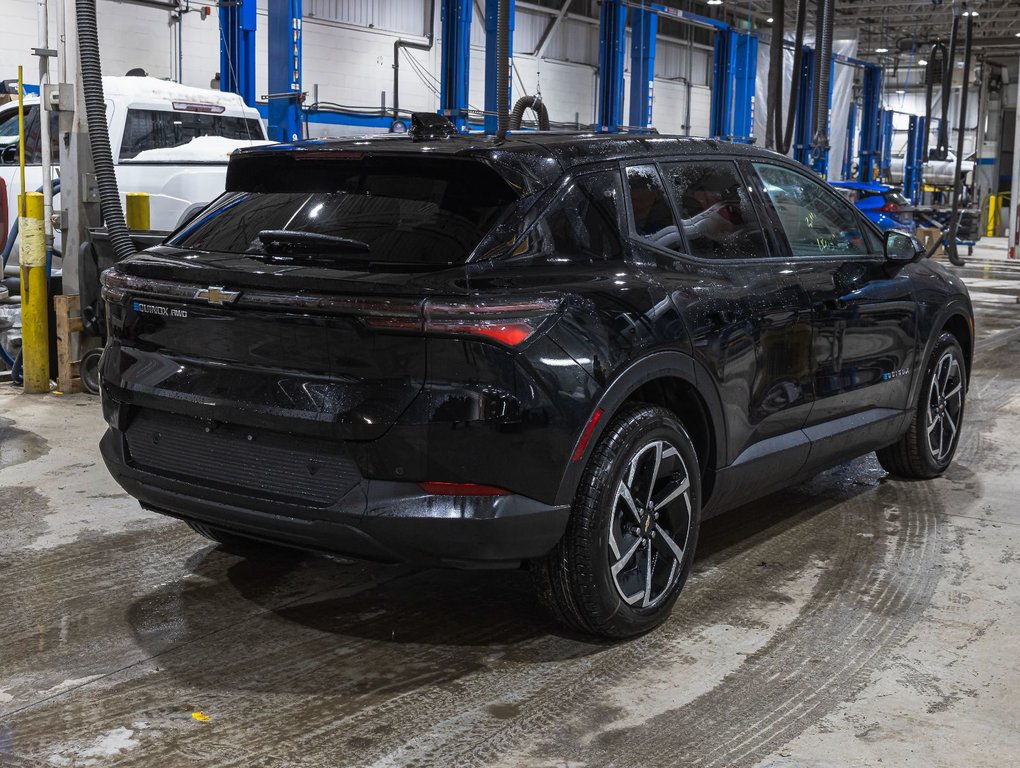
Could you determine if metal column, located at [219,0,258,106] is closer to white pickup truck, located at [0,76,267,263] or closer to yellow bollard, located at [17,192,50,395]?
white pickup truck, located at [0,76,267,263]

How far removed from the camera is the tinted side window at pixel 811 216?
460 centimetres

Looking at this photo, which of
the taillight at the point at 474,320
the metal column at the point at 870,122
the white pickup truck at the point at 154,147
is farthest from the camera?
the metal column at the point at 870,122

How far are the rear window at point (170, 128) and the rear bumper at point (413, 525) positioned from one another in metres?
9.01

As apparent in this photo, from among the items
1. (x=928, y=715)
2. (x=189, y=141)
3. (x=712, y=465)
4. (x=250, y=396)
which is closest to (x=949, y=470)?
(x=712, y=465)

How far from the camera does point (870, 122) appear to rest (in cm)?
3278

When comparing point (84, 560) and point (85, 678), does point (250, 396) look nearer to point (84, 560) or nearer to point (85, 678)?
point (85, 678)

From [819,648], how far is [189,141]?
10022mm

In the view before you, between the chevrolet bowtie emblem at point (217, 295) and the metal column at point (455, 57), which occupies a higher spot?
the metal column at point (455, 57)

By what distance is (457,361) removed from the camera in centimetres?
314

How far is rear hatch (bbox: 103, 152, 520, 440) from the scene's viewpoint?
10.5 feet

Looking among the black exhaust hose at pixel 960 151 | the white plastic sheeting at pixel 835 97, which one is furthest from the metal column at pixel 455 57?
the white plastic sheeting at pixel 835 97

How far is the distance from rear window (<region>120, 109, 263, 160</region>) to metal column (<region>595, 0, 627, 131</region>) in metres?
10.1

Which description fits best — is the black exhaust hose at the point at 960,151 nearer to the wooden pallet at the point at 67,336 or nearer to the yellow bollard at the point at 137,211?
the yellow bollard at the point at 137,211

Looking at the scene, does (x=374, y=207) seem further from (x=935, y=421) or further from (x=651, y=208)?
(x=935, y=421)
